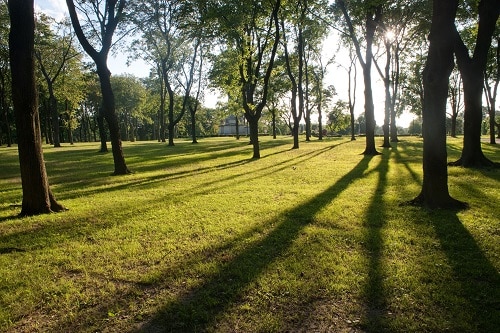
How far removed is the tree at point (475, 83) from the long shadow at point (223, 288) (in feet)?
32.2

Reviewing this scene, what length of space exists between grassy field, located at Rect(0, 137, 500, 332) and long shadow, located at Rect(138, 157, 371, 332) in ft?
0.06

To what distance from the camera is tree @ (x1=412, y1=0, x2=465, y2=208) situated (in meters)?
6.26

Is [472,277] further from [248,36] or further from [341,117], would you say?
[341,117]

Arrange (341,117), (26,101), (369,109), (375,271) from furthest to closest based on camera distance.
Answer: (341,117), (369,109), (26,101), (375,271)

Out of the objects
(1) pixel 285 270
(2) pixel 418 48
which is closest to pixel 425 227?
(1) pixel 285 270

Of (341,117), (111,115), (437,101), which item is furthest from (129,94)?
(437,101)

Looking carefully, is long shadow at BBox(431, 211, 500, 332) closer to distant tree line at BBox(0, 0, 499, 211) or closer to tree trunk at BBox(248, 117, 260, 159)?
distant tree line at BBox(0, 0, 499, 211)

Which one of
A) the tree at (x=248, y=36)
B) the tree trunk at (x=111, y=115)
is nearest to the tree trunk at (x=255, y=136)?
the tree at (x=248, y=36)

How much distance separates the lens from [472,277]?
3979 mm

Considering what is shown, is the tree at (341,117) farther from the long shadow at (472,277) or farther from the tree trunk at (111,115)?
the long shadow at (472,277)

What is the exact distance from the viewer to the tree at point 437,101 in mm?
6258

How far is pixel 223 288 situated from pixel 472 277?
322 centimetres

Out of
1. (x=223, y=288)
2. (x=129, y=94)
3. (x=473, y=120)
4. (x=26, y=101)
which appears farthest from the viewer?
(x=129, y=94)

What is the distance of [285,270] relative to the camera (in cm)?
433
